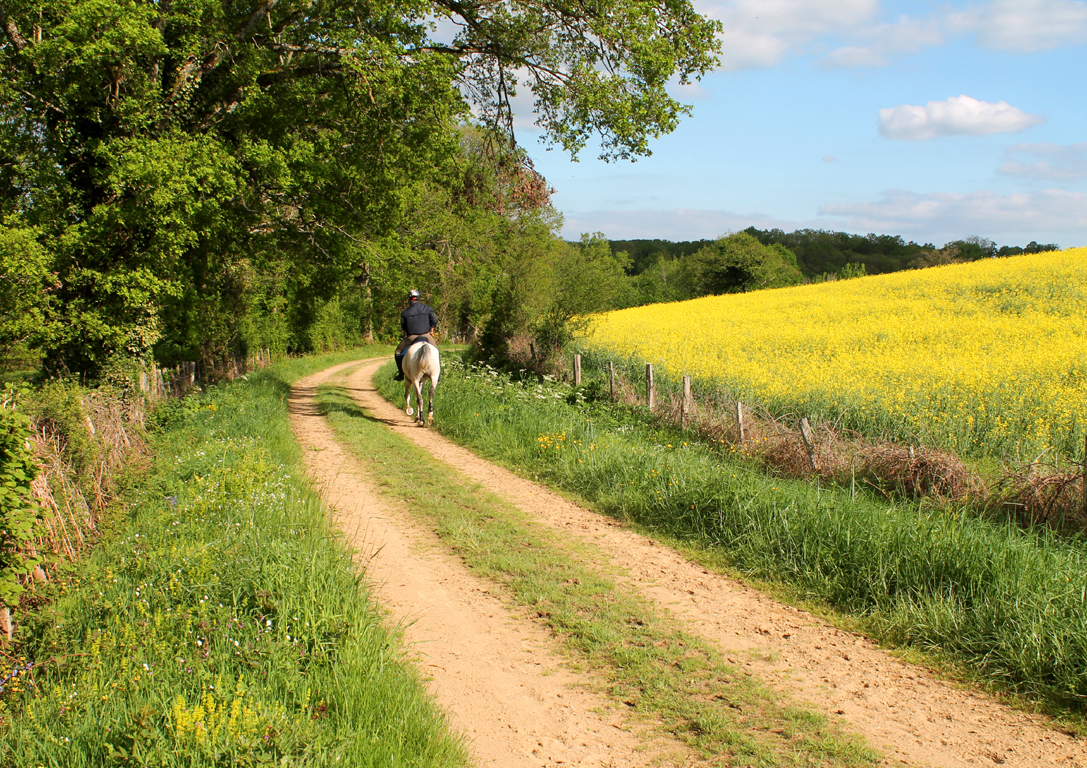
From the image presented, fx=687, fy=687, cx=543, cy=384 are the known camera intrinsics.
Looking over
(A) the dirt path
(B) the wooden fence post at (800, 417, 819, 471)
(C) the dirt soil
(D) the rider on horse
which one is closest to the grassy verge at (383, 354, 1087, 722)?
(C) the dirt soil

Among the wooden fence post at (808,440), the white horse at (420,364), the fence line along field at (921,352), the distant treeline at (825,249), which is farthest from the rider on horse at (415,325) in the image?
the distant treeline at (825,249)

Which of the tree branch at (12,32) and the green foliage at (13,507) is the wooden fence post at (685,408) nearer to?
the green foliage at (13,507)

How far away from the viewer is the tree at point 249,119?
492 inches

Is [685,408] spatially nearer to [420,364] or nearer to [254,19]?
[420,364]

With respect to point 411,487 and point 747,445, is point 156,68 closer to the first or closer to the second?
point 411,487

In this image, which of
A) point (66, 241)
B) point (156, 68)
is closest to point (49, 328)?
point (66, 241)

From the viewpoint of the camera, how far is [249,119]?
15.6 meters

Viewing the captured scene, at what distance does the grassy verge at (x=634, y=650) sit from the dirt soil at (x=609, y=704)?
160mm

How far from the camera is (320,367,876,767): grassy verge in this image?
387 centimetres

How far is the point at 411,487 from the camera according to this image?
9.28m

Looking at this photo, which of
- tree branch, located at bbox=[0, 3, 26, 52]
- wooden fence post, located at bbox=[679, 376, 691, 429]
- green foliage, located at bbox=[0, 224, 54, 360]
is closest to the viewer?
green foliage, located at bbox=[0, 224, 54, 360]

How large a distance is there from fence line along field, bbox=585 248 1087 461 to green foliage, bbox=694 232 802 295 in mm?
38291

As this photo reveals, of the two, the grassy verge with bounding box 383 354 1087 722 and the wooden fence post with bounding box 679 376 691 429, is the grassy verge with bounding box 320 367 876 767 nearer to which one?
the grassy verge with bounding box 383 354 1087 722

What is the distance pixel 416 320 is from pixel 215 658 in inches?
411
